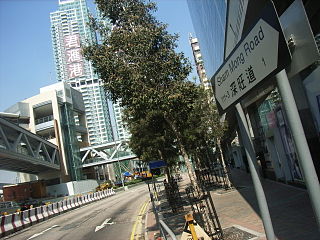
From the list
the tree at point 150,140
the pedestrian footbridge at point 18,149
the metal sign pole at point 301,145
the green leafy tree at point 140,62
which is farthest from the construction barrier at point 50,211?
the metal sign pole at point 301,145

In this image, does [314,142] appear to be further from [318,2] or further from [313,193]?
[313,193]

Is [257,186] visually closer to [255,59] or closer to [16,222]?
[255,59]

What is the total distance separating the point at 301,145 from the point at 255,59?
860 mm

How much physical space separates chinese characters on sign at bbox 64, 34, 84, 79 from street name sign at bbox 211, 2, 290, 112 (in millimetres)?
183687

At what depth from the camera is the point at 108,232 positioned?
42.3 feet

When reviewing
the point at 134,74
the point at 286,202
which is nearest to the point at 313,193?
the point at 134,74

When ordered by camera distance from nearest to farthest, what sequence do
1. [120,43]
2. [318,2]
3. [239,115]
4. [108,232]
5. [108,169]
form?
[239,115] → [318,2] → [120,43] → [108,232] → [108,169]

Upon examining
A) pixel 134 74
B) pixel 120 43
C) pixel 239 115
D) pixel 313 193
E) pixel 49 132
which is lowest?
pixel 313 193

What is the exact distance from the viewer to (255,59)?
2797mm

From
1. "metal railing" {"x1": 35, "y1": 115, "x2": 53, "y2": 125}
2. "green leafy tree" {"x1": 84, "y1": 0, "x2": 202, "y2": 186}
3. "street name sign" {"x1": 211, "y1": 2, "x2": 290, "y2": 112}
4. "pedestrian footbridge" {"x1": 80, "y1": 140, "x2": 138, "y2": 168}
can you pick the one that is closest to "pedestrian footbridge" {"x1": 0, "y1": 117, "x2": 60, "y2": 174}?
"metal railing" {"x1": 35, "y1": 115, "x2": 53, "y2": 125}

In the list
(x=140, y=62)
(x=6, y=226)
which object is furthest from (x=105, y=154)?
(x=140, y=62)

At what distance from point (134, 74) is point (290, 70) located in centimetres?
721

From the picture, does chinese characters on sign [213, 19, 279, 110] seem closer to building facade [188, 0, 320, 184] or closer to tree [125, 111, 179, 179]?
building facade [188, 0, 320, 184]

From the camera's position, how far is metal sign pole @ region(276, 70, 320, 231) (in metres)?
2.47
